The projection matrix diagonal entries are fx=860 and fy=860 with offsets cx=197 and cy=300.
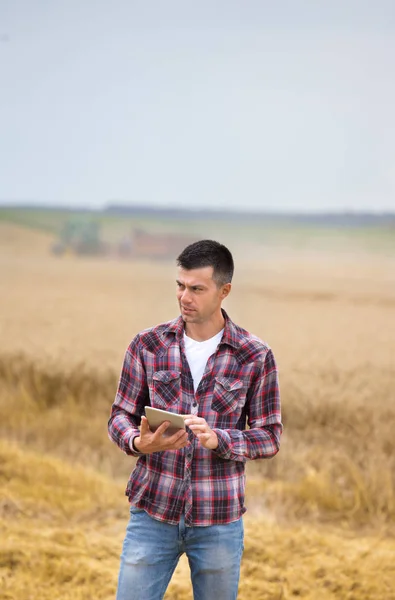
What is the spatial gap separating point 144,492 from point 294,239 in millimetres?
5699

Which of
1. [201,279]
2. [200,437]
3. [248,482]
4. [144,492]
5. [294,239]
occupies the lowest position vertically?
[248,482]

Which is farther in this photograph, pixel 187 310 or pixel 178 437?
pixel 187 310

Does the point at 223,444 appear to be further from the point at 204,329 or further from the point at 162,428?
the point at 204,329

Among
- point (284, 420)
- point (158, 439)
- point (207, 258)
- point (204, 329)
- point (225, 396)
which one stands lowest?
point (284, 420)

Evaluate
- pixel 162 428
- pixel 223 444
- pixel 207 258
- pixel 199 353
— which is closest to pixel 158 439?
pixel 162 428

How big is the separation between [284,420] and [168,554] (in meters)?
3.54

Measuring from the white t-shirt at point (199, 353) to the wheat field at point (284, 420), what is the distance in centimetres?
165

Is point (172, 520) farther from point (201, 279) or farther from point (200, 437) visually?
point (201, 279)

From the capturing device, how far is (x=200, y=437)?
186cm

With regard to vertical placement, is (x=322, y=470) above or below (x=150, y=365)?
below

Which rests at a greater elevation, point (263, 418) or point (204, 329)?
point (204, 329)

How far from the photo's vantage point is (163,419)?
6.09ft

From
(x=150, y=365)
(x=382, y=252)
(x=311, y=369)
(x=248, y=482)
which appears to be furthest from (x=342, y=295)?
(x=150, y=365)

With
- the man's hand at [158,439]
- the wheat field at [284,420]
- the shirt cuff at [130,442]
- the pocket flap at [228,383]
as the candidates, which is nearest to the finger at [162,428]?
the man's hand at [158,439]
